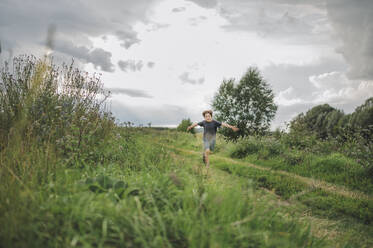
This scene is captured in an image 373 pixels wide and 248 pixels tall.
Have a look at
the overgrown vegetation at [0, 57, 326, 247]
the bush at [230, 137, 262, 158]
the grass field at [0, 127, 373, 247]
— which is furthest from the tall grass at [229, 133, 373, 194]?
the overgrown vegetation at [0, 57, 326, 247]

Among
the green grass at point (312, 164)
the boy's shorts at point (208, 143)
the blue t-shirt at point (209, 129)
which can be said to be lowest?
the green grass at point (312, 164)

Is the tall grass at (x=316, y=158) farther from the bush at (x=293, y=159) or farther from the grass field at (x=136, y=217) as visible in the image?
the grass field at (x=136, y=217)

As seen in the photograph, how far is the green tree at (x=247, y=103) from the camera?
24766 millimetres

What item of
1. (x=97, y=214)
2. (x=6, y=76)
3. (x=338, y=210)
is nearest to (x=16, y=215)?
(x=97, y=214)

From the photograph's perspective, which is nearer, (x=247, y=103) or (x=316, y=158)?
(x=316, y=158)

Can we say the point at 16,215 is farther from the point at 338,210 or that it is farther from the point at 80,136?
the point at 338,210

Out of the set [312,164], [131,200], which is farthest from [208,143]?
[131,200]

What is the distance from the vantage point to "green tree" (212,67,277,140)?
81.3ft

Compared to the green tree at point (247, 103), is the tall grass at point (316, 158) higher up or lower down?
lower down

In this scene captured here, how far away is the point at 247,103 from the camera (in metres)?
25.2

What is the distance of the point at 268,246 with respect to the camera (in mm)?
1980

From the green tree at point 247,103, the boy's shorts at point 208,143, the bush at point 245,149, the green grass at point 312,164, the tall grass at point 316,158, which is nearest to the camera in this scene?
the green grass at point 312,164

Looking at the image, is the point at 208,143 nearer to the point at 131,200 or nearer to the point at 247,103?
the point at 131,200

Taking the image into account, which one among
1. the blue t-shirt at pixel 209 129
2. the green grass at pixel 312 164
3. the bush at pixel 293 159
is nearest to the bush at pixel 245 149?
the green grass at pixel 312 164
